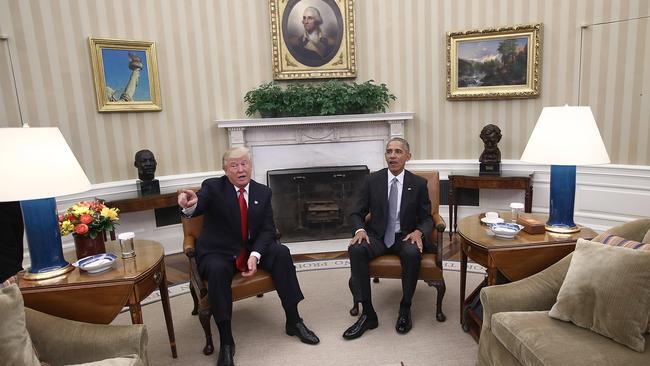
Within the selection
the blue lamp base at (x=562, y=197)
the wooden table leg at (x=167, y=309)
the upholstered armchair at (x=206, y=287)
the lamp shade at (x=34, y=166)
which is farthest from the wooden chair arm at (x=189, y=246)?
the blue lamp base at (x=562, y=197)

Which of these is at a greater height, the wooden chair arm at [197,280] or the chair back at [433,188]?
the chair back at [433,188]

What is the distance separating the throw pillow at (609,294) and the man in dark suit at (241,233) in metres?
1.65

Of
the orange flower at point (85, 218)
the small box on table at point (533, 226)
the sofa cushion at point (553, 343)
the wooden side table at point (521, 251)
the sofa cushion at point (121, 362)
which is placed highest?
the orange flower at point (85, 218)

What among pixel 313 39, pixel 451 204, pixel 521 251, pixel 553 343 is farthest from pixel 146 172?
pixel 553 343

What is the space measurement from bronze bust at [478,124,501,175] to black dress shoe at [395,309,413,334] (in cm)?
269

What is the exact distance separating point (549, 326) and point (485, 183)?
10.3 feet

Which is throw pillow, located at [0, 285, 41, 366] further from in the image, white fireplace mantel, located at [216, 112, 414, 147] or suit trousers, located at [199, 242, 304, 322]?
white fireplace mantel, located at [216, 112, 414, 147]

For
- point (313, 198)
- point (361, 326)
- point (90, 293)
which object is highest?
point (90, 293)

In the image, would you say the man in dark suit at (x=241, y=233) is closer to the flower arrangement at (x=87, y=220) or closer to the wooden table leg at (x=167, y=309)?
the wooden table leg at (x=167, y=309)

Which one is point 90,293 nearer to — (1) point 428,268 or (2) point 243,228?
(2) point 243,228

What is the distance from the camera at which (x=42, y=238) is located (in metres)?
2.25

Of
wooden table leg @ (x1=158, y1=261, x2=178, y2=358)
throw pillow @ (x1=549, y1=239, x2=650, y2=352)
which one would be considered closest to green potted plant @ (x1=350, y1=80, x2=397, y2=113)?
wooden table leg @ (x1=158, y1=261, x2=178, y2=358)

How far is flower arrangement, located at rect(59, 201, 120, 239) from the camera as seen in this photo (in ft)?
7.91

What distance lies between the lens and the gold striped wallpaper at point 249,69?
4348 mm
